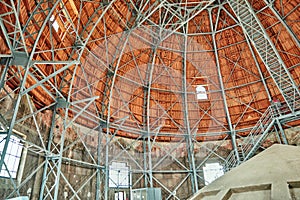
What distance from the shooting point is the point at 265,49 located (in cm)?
1925

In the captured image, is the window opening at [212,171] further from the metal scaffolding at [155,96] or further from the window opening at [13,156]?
the window opening at [13,156]

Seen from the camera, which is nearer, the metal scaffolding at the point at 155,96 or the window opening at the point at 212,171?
the metal scaffolding at the point at 155,96

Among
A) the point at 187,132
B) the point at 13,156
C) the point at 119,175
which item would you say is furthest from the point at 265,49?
the point at 13,156

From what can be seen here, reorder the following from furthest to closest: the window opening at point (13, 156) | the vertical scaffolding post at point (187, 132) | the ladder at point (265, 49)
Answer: the vertical scaffolding post at point (187, 132) < the ladder at point (265, 49) < the window opening at point (13, 156)

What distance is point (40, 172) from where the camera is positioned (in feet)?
47.6

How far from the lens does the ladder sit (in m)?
18.4

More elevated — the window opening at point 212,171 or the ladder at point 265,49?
the ladder at point 265,49

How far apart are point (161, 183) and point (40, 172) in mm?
11686

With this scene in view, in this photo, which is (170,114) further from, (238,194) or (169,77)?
(238,194)

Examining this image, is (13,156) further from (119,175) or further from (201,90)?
(201,90)

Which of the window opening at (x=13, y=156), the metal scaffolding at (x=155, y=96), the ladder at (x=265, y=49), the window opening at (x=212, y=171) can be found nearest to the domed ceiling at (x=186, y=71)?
the metal scaffolding at (x=155, y=96)

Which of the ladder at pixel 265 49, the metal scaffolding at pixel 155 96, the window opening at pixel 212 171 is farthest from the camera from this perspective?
the window opening at pixel 212 171

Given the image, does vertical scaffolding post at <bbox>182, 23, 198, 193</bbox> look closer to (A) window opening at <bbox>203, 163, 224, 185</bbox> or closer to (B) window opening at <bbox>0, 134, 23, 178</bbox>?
(A) window opening at <bbox>203, 163, 224, 185</bbox>

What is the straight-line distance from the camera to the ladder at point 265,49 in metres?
18.4
